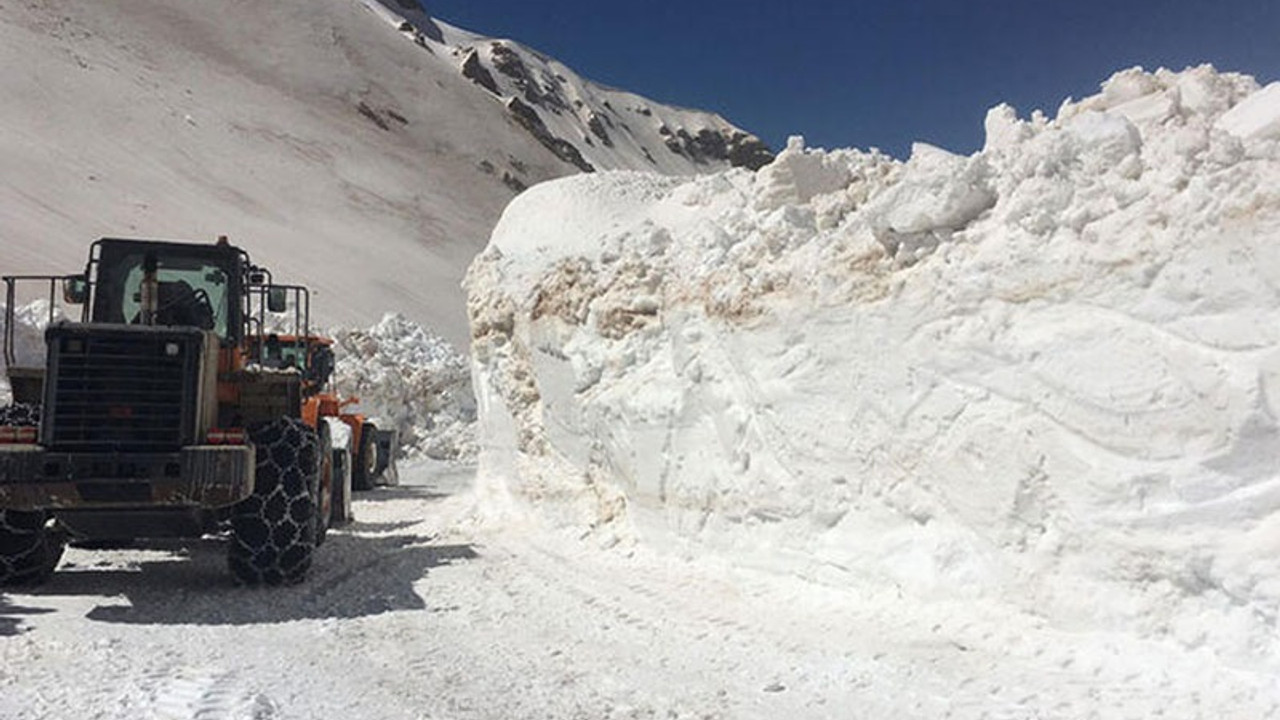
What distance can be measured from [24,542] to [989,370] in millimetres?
7005

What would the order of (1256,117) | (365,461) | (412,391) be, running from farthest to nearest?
(412,391) → (365,461) → (1256,117)

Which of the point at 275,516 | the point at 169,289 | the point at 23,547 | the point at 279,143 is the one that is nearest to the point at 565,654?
the point at 275,516

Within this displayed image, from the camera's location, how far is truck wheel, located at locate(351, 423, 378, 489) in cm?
1755

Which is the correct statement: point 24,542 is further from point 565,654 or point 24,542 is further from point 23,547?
point 565,654

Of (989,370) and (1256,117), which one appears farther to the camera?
(989,370)

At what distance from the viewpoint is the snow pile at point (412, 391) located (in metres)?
24.7

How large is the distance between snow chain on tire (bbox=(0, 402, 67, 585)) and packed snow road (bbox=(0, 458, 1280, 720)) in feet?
0.75

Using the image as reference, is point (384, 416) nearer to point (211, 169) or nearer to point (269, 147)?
point (211, 169)

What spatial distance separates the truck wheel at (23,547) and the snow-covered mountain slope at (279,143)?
23769mm

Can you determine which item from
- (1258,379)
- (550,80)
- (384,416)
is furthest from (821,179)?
(550,80)

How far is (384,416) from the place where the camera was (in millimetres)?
24609

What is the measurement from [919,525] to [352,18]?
8224 cm

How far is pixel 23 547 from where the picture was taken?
8195 mm

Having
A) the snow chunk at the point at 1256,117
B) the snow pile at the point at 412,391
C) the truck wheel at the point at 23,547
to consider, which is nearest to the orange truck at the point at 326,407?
the truck wheel at the point at 23,547
